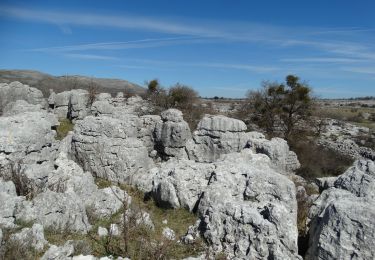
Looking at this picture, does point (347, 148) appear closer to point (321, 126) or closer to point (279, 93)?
point (321, 126)

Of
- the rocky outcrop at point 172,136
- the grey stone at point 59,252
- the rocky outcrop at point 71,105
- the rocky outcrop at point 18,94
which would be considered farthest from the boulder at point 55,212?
the rocky outcrop at point 18,94

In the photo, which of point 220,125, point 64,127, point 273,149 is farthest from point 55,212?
point 64,127

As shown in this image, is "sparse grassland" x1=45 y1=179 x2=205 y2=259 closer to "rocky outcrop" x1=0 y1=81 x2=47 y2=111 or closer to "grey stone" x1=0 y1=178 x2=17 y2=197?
"grey stone" x1=0 y1=178 x2=17 y2=197

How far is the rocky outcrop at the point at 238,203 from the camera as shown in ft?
18.7

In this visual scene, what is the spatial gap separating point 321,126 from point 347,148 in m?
2.55

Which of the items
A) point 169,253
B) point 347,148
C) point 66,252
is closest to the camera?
point 66,252

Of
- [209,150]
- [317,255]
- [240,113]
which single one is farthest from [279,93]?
[317,255]

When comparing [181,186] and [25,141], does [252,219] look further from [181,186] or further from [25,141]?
[25,141]

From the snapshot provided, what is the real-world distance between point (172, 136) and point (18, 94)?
12.2m

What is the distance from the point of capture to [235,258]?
222 inches

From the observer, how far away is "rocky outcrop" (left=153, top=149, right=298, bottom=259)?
18.7ft

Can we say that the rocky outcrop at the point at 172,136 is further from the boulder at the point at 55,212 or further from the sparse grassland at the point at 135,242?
the boulder at the point at 55,212

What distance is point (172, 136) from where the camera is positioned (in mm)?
13438

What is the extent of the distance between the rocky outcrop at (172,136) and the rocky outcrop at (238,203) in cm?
366
